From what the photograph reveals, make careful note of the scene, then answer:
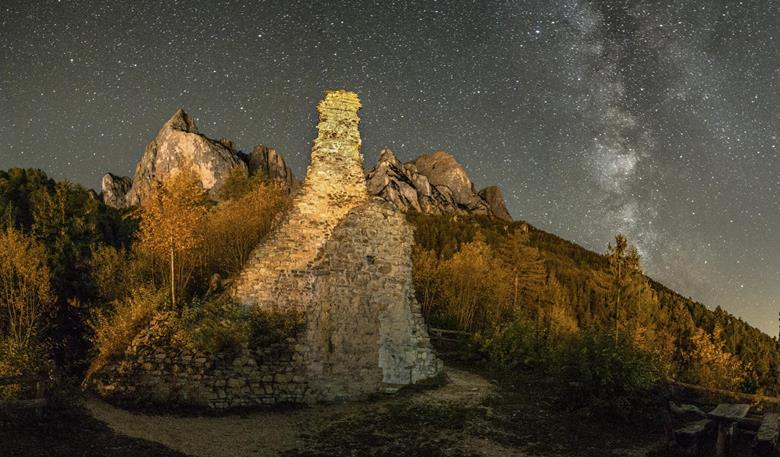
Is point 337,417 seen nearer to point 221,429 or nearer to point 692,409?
point 221,429

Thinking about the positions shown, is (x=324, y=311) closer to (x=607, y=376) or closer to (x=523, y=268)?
(x=607, y=376)

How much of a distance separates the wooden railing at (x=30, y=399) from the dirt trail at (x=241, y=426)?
1369 millimetres

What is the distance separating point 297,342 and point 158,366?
3654 millimetres

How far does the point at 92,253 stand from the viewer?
930 inches

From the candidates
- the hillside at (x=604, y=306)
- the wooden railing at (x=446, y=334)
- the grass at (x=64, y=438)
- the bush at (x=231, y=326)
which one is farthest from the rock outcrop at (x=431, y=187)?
the grass at (x=64, y=438)

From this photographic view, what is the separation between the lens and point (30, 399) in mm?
10383

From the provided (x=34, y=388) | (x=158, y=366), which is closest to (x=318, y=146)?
(x=158, y=366)

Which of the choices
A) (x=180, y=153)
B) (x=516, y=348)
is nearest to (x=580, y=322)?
(x=516, y=348)

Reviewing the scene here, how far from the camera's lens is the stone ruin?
14.1m

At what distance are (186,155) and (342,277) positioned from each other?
119 metres

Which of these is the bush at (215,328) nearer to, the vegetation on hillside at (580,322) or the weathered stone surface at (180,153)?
the vegetation on hillside at (580,322)

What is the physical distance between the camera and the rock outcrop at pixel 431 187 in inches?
5064

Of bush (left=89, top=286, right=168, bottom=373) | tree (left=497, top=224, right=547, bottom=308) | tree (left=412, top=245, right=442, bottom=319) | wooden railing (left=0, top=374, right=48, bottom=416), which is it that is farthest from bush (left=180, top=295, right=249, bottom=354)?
tree (left=497, top=224, right=547, bottom=308)

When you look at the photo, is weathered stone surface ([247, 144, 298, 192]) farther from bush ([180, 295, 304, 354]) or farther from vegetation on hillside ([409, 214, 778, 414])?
bush ([180, 295, 304, 354])
